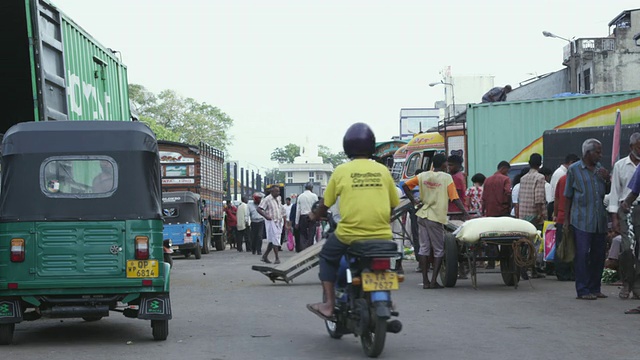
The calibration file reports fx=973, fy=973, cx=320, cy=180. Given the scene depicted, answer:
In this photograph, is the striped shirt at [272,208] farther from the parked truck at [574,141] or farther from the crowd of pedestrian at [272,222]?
the parked truck at [574,141]

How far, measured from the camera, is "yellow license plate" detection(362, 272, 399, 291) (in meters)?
7.58

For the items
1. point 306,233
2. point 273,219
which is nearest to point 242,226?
point 306,233

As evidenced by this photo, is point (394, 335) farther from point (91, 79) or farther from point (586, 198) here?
point (91, 79)

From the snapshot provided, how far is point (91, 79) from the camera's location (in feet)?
55.6

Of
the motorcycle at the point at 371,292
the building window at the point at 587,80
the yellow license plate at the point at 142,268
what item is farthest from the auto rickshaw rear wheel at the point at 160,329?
the building window at the point at 587,80

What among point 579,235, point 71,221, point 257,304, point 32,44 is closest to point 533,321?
point 579,235

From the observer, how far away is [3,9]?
13820 millimetres

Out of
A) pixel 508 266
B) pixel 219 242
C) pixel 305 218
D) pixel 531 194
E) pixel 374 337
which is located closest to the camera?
pixel 374 337

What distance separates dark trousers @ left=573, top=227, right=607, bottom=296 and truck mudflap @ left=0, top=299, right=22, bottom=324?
22.1 ft

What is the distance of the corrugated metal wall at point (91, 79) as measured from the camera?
1506cm

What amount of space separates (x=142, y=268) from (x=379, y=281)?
2532mm

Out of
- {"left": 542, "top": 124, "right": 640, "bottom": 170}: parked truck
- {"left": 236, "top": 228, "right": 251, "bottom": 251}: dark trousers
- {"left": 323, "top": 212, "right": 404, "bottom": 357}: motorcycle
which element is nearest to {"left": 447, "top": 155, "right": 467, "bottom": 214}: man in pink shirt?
{"left": 542, "top": 124, "right": 640, "bottom": 170}: parked truck

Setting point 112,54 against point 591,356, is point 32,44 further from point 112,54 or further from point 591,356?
point 591,356

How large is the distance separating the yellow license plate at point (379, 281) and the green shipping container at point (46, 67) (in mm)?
6679
